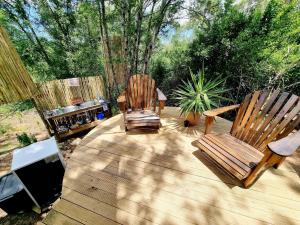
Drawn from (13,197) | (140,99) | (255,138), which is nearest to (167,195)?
(255,138)

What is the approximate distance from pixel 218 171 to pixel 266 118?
82 centimetres

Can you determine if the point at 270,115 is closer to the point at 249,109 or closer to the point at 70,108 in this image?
the point at 249,109

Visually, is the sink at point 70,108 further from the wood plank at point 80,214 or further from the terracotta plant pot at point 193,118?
the terracotta plant pot at point 193,118

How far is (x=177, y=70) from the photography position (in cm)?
446

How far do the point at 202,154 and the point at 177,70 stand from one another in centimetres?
319

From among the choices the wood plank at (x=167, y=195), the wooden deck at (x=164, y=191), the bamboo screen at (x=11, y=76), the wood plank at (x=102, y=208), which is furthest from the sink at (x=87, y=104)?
the wood plank at (x=102, y=208)

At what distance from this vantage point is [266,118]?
5.47ft

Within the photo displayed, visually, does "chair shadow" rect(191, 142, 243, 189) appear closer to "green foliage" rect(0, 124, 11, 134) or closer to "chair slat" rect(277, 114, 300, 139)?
"chair slat" rect(277, 114, 300, 139)

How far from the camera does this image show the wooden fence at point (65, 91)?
11.7 ft

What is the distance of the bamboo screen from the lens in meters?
2.61

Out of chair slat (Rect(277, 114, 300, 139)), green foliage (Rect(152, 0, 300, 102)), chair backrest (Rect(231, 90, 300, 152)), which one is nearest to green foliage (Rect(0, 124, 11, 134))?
green foliage (Rect(152, 0, 300, 102))

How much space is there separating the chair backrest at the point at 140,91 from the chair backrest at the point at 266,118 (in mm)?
1391

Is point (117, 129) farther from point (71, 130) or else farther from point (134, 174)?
point (71, 130)

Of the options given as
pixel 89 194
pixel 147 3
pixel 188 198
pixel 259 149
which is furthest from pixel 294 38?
pixel 89 194
